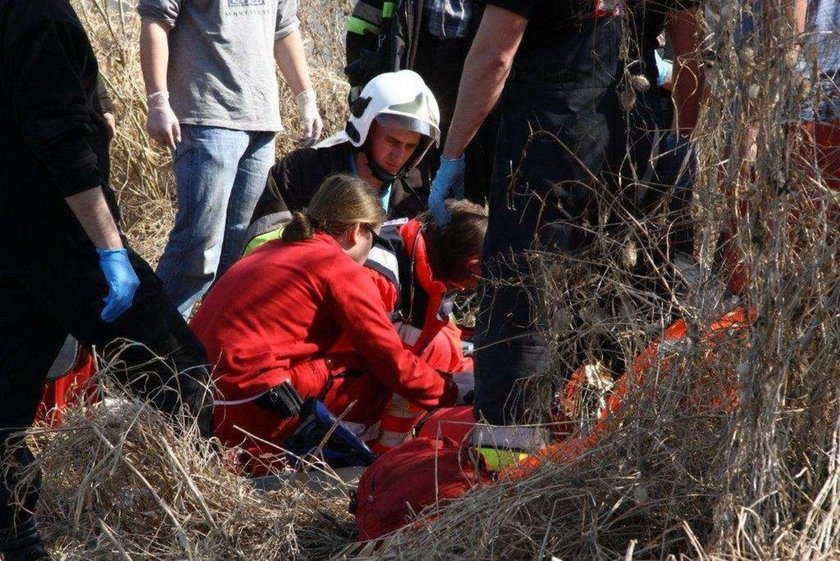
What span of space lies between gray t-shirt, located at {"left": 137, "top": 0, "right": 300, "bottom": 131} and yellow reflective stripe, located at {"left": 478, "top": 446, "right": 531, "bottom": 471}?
203cm

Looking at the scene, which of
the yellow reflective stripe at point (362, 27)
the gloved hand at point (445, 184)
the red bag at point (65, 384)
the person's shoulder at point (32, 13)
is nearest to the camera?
the person's shoulder at point (32, 13)

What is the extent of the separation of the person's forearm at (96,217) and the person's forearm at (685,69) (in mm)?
1370

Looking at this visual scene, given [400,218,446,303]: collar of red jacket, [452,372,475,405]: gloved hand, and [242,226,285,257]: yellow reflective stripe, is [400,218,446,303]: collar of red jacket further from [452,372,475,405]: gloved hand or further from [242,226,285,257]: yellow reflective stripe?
[242,226,285,257]: yellow reflective stripe

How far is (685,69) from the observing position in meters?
3.29

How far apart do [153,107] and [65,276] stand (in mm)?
1513

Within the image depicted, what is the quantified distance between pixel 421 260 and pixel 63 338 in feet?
4.75

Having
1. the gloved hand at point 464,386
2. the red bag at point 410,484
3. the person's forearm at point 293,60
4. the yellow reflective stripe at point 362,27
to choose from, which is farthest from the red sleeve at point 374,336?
the yellow reflective stripe at point 362,27

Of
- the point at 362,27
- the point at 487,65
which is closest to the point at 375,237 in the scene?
the point at 487,65

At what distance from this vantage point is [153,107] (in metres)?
4.42

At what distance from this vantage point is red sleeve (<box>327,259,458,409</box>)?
3787 mm

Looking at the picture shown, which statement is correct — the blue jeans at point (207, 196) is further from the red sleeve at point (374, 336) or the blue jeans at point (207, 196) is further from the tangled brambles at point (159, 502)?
the tangled brambles at point (159, 502)

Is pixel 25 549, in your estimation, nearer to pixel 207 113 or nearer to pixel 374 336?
pixel 374 336

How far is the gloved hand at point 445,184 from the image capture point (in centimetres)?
344

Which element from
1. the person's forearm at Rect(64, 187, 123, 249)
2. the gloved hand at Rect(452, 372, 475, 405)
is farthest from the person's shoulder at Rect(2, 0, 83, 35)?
the gloved hand at Rect(452, 372, 475, 405)
